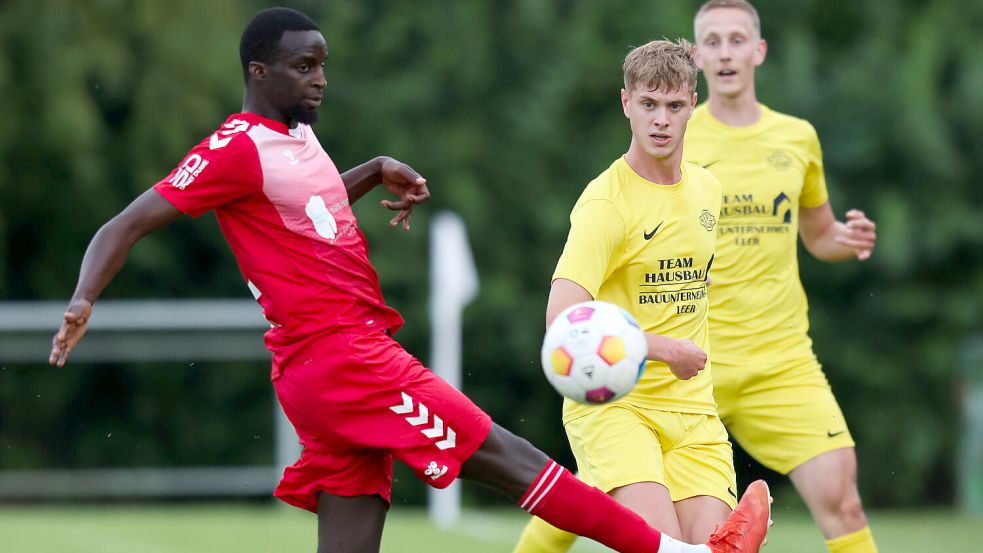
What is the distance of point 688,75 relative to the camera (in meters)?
5.21

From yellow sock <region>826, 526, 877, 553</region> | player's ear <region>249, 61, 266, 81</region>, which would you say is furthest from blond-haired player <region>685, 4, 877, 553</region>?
player's ear <region>249, 61, 266, 81</region>

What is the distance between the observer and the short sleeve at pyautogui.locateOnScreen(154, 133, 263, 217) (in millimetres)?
4746

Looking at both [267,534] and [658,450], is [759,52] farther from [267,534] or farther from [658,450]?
[267,534]

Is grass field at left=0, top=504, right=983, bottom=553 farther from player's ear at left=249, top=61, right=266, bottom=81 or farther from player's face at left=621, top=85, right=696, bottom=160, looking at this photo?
player's ear at left=249, top=61, right=266, bottom=81

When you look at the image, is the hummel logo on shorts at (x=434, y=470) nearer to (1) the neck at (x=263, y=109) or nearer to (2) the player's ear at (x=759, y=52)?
(1) the neck at (x=263, y=109)

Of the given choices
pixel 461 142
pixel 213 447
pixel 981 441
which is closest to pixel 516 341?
pixel 461 142

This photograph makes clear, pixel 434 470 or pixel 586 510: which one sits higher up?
pixel 434 470

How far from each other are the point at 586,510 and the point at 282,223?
1.38 meters

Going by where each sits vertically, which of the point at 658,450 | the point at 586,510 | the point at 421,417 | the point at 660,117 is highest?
the point at 660,117

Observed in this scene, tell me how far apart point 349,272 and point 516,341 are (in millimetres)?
11395

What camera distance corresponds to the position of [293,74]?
A: 4.96 meters

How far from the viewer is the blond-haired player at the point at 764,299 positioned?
20.6 feet

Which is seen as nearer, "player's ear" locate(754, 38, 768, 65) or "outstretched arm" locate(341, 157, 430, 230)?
"outstretched arm" locate(341, 157, 430, 230)

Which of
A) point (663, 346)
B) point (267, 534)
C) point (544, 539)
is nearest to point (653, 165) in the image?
point (663, 346)
